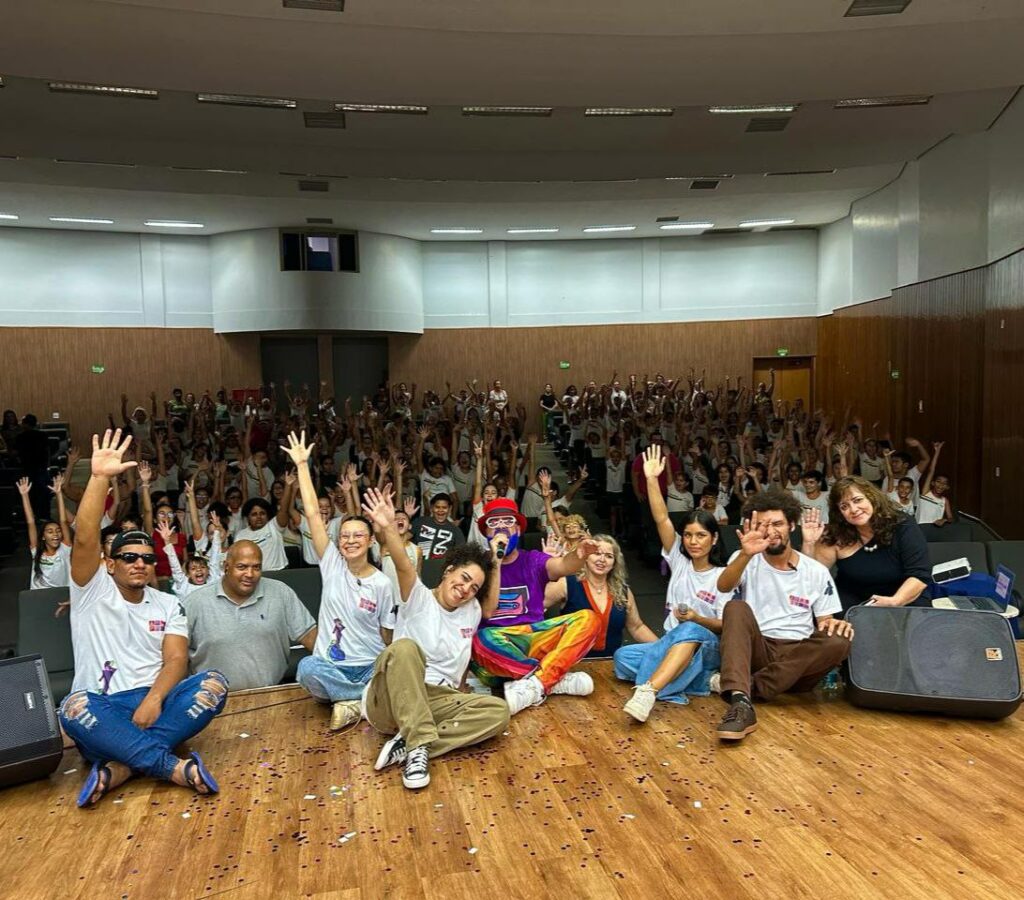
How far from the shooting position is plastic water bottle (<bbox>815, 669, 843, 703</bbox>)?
4105 millimetres

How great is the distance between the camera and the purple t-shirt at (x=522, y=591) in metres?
4.48

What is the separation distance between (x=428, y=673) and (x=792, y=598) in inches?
72.0

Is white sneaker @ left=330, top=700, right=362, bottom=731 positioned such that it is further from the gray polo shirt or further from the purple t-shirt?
the purple t-shirt

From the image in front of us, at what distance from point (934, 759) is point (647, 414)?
8331 millimetres

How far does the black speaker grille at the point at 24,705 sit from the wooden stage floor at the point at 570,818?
0.76 feet

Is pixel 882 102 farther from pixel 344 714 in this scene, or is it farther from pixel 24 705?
pixel 24 705

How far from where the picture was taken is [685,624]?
418 cm

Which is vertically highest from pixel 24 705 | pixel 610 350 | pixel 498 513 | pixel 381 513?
pixel 610 350

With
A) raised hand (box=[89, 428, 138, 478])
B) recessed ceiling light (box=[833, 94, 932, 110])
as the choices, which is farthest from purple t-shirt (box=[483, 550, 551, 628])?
recessed ceiling light (box=[833, 94, 932, 110])

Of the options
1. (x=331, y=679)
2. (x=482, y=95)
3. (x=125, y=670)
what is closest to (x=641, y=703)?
(x=331, y=679)

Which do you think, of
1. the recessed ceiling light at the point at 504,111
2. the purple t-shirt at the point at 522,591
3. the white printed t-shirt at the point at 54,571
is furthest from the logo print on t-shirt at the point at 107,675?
the recessed ceiling light at the point at 504,111

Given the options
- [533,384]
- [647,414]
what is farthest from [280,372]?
[647,414]

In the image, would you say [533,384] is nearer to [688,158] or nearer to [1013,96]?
[688,158]

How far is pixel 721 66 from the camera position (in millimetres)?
7078
